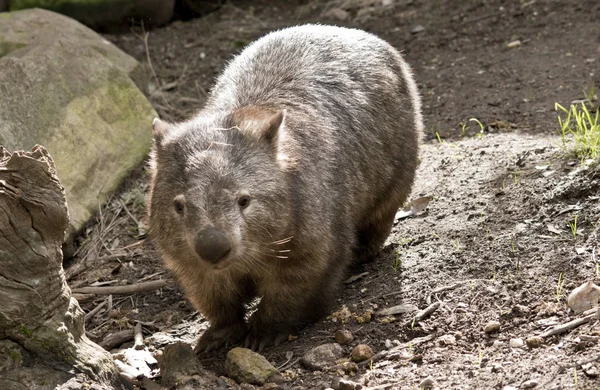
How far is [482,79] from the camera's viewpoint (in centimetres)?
779

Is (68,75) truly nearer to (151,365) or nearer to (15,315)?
(151,365)

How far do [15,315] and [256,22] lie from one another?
6.25 metres

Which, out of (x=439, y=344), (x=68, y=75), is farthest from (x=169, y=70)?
(x=439, y=344)

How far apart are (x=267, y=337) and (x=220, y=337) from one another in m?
0.28

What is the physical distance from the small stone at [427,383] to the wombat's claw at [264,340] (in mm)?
1080

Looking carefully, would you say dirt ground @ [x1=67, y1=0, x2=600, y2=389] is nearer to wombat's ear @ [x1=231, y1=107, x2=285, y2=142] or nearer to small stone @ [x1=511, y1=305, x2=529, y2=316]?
small stone @ [x1=511, y1=305, x2=529, y2=316]

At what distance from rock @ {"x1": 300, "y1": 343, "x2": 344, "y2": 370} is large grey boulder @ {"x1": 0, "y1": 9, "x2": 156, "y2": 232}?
2.48m

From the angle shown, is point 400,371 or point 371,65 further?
point 371,65

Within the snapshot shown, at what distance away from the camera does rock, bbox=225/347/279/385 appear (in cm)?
422

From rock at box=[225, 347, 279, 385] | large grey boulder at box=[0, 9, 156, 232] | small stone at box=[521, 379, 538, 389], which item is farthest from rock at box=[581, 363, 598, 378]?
large grey boulder at box=[0, 9, 156, 232]

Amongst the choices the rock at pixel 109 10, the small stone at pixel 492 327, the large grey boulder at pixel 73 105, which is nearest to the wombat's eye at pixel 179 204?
the small stone at pixel 492 327

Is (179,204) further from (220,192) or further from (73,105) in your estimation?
(73,105)

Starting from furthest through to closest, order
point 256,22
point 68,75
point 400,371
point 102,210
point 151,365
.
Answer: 1. point 256,22
2. point 68,75
3. point 102,210
4. point 151,365
5. point 400,371

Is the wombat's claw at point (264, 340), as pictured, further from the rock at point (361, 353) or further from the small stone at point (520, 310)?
the small stone at point (520, 310)
